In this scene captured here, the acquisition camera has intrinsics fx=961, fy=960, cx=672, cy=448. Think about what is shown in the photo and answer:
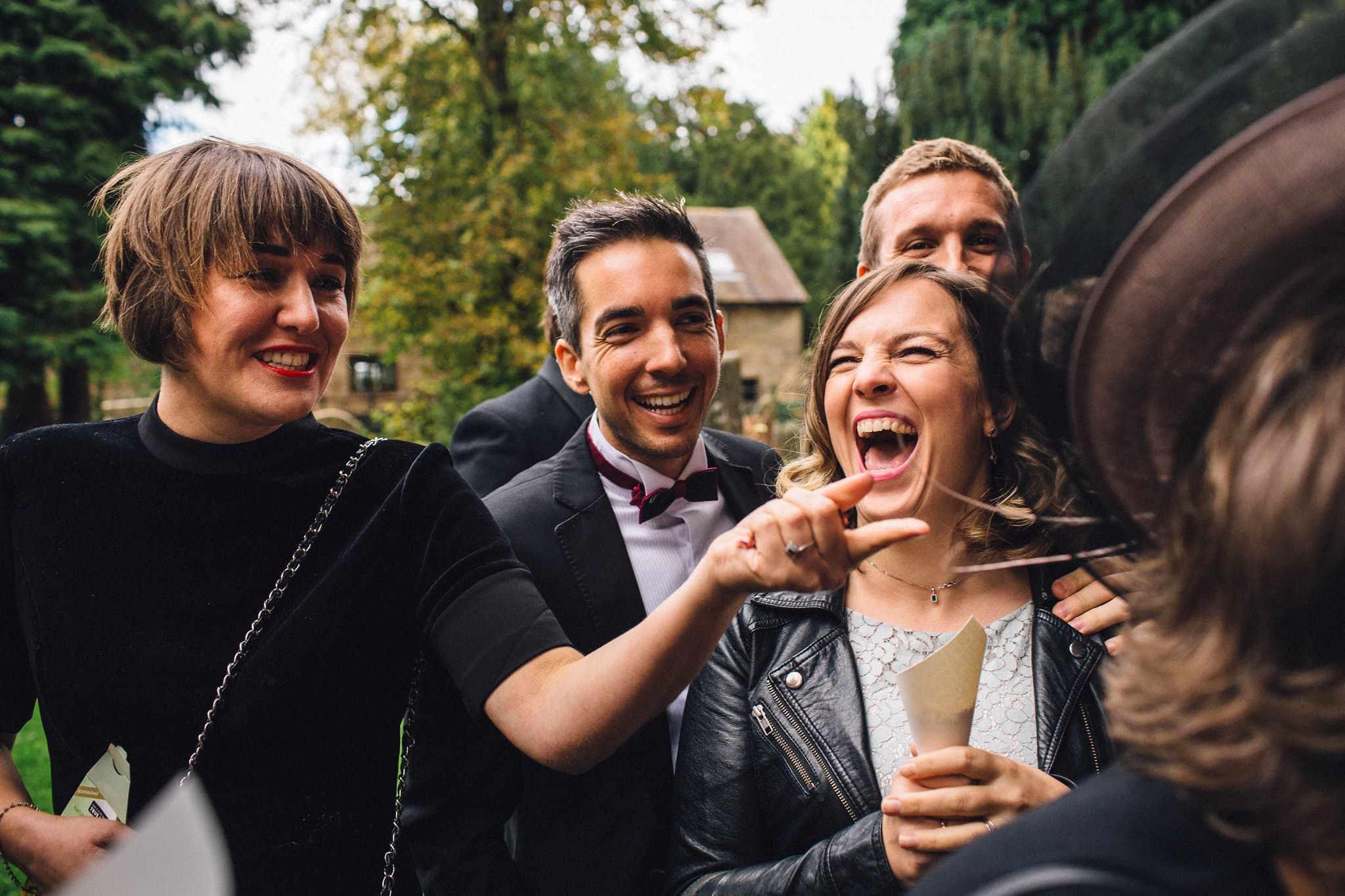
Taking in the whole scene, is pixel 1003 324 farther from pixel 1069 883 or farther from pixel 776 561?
pixel 1069 883

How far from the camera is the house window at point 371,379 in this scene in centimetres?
3741

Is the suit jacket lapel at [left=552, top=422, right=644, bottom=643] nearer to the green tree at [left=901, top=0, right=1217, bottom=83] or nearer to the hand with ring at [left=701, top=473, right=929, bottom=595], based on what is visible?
the hand with ring at [left=701, top=473, right=929, bottom=595]

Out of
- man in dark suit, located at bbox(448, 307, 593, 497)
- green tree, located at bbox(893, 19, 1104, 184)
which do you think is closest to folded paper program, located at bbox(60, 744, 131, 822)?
man in dark suit, located at bbox(448, 307, 593, 497)

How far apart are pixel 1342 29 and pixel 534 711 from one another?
1.47 meters

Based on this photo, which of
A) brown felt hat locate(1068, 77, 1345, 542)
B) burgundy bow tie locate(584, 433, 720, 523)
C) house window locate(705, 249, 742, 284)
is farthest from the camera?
house window locate(705, 249, 742, 284)

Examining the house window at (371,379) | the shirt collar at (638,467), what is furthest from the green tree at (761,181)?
the shirt collar at (638,467)

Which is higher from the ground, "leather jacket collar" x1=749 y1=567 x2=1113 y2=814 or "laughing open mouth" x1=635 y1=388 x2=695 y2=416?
"laughing open mouth" x1=635 y1=388 x2=695 y2=416

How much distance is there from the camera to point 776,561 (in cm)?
147

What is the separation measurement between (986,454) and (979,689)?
591 mm

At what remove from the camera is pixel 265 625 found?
5.88ft

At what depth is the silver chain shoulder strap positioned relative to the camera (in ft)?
5.66

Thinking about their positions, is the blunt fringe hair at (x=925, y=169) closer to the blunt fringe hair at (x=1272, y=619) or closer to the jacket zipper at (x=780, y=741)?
the jacket zipper at (x=780, y=741)

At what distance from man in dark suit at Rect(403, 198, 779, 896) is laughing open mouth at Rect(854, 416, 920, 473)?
0.64 m

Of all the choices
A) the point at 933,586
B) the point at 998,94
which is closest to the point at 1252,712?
the point at 933,586
